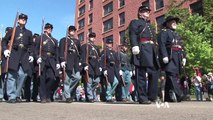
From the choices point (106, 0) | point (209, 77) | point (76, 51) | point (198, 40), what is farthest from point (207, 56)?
point (106, 0)

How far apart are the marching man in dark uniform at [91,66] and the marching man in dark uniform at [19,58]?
1950 mm

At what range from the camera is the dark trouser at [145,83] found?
7.68 metres

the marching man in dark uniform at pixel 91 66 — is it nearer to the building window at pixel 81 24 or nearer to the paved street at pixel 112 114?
the paved street at pixel 112 114

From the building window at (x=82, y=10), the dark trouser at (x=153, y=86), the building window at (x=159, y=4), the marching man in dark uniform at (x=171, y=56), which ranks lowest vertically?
the dark trouser at (x=153, y=86)

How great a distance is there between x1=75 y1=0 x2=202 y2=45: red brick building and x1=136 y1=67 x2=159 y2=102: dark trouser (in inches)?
1140

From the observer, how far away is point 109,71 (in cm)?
1211

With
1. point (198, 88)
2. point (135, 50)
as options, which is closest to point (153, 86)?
point (135, 50)

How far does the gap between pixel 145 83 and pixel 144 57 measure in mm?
555

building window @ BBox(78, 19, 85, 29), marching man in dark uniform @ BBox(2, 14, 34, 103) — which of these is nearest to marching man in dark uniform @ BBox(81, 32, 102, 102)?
marching man in dark uniform @ BBox(2, 14, 34, 103)

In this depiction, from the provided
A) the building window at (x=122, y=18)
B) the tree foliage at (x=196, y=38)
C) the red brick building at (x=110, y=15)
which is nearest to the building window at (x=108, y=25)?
the red brick building at (x=110, y=15)

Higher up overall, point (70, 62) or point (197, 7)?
point (197, 7)

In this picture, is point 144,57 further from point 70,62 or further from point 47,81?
point 47,81

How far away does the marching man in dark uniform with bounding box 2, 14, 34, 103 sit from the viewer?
29.2ft

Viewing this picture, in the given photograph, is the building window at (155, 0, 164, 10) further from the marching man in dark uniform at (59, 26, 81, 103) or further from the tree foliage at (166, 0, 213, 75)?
the marching man in dark uniform at (59, 26, 81, 103)
